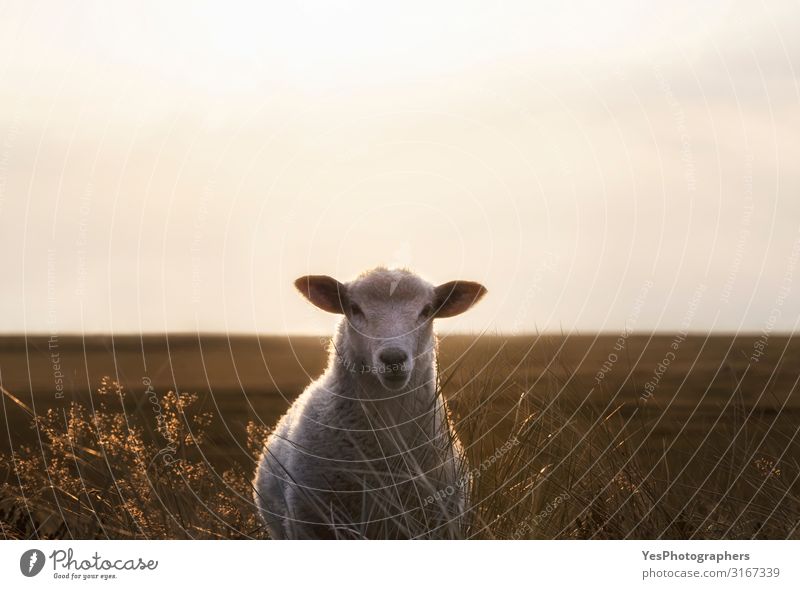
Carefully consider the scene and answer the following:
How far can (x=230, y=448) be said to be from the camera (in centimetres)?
782

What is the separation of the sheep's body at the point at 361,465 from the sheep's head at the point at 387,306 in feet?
0.87

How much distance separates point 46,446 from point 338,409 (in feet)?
7.31

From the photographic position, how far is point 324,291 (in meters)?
8.16

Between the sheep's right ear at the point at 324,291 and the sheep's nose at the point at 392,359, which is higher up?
the sheep's right ear at the point at 324,291

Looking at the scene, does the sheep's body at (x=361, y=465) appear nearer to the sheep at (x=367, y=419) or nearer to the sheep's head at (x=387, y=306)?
the sheep at (x=367, y=419)

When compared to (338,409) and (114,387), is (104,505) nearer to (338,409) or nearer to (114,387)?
(114,387)

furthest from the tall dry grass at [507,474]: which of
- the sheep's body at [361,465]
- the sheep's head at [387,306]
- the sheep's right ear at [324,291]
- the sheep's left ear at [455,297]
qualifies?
the sheep's right ear at [324,291]

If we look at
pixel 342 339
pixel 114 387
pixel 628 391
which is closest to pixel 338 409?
pixel 342 339
